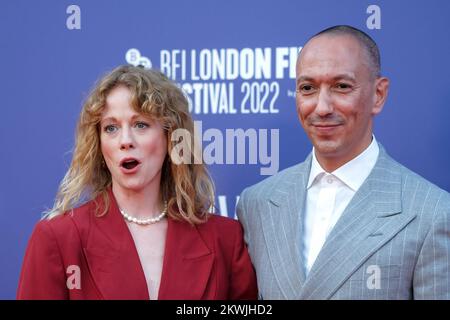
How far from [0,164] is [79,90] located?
456 millimetres

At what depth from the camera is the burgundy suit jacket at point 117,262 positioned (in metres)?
2.01

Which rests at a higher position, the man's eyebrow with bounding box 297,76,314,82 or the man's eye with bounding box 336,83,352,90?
the man's eyebrow with bounding box 297,76,314,82

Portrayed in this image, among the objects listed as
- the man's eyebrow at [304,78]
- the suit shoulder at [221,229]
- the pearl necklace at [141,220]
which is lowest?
the suit shoulder at [221,229]

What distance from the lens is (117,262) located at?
207cm

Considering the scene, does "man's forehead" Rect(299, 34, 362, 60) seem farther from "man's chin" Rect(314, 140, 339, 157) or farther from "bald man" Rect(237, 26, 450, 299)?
"man's chin" Rect(314, 140, 339, 157)

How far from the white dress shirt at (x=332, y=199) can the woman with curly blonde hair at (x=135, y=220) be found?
25 centimetres

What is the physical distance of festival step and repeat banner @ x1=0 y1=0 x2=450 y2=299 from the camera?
2553 mm

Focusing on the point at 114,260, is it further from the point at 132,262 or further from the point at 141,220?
the point at 141,220

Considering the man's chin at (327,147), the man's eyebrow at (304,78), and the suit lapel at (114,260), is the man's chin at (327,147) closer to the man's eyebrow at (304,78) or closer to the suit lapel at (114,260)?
the man's eyebrow at (304,78)

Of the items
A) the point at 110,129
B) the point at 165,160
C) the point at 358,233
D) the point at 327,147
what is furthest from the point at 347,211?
the point at 110,129

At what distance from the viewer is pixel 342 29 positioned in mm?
2123

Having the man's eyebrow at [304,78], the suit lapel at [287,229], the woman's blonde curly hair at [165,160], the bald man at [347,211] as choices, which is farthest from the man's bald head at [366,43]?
the woman's blonde curly hair at [165,160]

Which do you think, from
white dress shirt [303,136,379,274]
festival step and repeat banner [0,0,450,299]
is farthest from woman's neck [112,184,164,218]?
white dress shirt [303,136,379,274]
